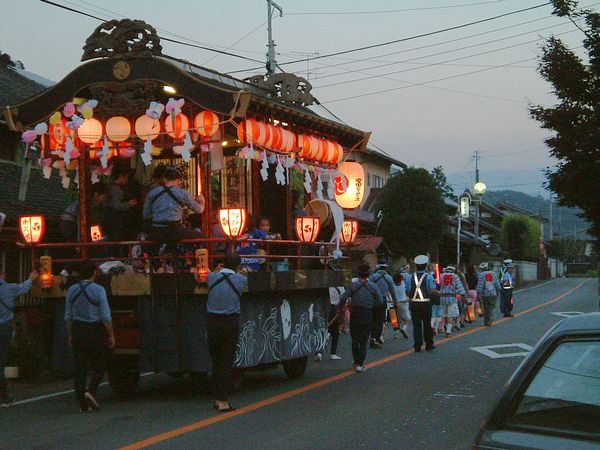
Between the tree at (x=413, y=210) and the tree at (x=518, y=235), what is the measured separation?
31.1 meters

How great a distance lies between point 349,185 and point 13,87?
11.2m

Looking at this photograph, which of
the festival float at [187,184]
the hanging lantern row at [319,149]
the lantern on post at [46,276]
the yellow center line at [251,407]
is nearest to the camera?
Result: the yellow center line at [251,407]

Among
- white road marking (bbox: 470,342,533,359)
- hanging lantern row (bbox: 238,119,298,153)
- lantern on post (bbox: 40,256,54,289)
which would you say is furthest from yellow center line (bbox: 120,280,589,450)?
hanging lantern row (bbox: 238,119,298,153)

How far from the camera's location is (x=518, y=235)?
79.8m

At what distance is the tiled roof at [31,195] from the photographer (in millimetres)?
18500

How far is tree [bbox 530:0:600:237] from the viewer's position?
14867mm

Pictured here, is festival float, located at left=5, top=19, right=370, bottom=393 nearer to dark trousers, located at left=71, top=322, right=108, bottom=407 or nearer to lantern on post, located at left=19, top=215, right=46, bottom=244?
lantern on post, located at left=19, top=215, right=46, bottom=244

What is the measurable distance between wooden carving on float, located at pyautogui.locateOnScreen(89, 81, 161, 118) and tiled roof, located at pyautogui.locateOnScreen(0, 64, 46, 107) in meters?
8.54

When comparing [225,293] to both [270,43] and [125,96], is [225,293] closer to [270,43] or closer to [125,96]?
[125,96]

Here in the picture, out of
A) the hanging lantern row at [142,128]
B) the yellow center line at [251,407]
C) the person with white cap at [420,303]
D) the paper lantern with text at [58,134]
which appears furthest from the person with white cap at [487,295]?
the paper lantern with text at [58,134]

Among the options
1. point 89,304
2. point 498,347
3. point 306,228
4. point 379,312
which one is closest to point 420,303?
point 379,312

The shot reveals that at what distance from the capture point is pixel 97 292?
1123 cm

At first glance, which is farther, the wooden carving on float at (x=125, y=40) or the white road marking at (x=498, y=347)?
the white road marking at (x=498, y=347)

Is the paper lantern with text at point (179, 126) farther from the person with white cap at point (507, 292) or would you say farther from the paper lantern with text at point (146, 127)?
the person with white cap at point (507, 292)
